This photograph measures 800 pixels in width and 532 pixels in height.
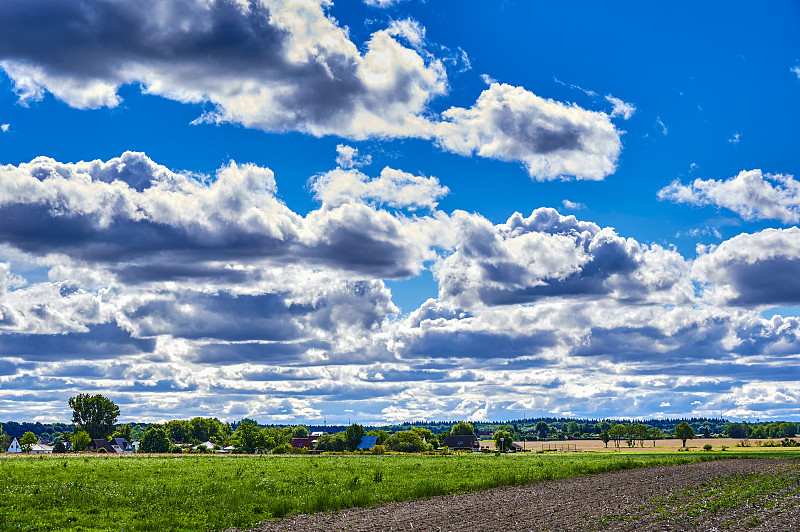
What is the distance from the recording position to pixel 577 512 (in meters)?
41.6

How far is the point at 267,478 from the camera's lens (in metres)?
56.3

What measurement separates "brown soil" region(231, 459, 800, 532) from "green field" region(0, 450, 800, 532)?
2346mm

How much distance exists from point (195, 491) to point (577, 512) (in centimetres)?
2397

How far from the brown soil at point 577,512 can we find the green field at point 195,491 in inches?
92.4

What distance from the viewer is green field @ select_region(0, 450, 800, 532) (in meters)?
38.3

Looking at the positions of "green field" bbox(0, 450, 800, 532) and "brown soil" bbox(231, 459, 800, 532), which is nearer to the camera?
"brown soil" bbox(231, 459, 800, 532)

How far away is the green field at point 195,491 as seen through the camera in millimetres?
38281

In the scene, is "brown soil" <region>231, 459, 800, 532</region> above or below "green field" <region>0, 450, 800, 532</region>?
below

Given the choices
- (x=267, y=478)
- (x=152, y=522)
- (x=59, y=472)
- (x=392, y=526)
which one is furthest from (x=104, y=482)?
(x=392, y=526)

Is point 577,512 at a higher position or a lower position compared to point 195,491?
lower

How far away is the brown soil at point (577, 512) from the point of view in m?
36.3

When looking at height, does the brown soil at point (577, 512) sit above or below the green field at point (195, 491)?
below

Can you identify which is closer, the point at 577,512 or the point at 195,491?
the point at 577,512

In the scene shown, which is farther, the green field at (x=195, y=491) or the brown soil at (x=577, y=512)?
the green field at (x=195, y=491)
